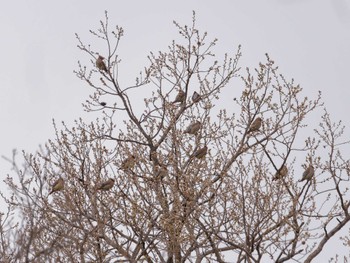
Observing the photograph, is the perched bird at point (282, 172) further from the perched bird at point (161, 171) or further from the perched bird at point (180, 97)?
the perched bird at point (180, 97)

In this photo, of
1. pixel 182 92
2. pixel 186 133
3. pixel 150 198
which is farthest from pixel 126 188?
pixel 182 92

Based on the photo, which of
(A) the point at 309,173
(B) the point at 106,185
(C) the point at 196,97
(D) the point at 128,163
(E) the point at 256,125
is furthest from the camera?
(C) the point at 196,97

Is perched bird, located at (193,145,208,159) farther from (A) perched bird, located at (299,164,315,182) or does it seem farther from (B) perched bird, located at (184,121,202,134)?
(A) perched bird, located at (299,164,315,182)

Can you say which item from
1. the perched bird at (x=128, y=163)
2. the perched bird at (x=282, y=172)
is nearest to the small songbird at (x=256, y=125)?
the perched bird at (x=282, y=172)

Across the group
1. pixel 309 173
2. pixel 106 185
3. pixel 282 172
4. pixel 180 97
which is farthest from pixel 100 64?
pixel 309 173

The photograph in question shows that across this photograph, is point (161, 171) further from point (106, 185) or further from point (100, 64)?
point (100, 64)

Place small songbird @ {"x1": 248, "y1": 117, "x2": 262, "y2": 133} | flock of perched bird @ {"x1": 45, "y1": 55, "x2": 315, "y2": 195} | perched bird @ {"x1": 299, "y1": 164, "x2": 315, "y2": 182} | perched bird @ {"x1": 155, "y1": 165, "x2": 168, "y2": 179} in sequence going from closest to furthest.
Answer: perched bird @ {"x1": 299, "y1": 164, "x2": 315, "y2": 182}
flock of perched bird @ {"x1": 45, "y1": 55, "x2": 315, "y2": 195}
perched bird @ {"x1": 155, "y1": 165, "x2": 168, "y2": 179}
small songbird @ {"x1": 248, "y1": 117, "x2": 262, "y2": 133}

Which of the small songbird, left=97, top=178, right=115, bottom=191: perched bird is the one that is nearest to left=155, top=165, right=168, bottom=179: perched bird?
left=97, top=178, right=115, bottom=191: perched bird

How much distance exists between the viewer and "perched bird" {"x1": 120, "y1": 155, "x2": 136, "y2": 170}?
39.9 feet

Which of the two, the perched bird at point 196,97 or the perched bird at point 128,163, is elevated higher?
the perched bird at point 196,97

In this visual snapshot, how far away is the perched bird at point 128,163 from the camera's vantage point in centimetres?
1216

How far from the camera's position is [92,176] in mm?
12234

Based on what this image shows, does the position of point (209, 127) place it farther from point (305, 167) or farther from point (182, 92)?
point (305, 167)

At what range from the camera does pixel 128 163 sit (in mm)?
12203
